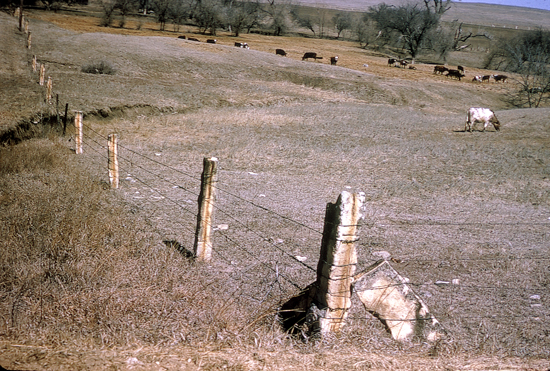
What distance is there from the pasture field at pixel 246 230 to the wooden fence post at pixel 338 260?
0.76ft

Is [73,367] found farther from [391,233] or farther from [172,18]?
[172,18]

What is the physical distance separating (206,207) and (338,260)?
2390 millimetres

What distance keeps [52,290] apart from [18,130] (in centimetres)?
935

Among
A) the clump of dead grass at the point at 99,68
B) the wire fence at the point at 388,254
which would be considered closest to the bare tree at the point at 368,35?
the clump of dead grass at the point at 99,68

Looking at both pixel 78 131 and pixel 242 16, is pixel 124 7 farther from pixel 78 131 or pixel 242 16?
pixel 78 131

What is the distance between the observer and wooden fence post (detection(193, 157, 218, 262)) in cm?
607

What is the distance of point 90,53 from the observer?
2828cm

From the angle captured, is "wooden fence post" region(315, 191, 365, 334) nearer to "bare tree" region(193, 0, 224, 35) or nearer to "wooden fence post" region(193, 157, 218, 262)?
"wooden fence post" region(193, 157, 218, 262)

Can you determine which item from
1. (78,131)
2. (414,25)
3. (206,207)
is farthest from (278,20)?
(206,207)

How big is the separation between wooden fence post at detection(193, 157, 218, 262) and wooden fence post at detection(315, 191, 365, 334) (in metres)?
2.15

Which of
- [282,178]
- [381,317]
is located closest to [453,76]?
[282,178]

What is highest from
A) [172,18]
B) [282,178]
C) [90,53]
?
[172,18]

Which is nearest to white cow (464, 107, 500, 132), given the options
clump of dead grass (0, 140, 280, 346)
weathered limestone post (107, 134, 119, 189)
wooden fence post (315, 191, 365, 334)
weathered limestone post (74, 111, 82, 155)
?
weathered limestone post (74, 111, 82, 155)

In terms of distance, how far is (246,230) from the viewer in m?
7.81
